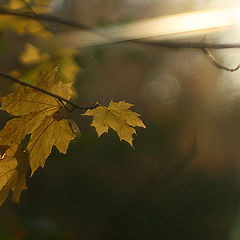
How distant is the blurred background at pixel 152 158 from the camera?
394cm

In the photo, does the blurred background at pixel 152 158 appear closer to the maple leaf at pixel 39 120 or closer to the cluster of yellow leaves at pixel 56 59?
the cluster of yellow leaves at pixel 56 59

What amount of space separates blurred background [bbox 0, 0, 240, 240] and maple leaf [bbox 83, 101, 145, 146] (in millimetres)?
2399

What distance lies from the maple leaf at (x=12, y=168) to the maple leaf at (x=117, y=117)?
0.51 ft

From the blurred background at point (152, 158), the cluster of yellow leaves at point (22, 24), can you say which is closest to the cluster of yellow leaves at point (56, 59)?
the cluster of yellow leaves at point (22, 24)

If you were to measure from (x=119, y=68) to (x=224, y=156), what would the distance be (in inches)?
89.0

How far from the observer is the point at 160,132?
505 cm

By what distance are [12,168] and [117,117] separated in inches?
9.2

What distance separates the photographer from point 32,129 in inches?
26.0

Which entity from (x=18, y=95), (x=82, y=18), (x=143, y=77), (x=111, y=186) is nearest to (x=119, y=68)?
(x=143, y=77)

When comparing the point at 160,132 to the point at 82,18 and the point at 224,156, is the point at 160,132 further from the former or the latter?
the point at 82,18

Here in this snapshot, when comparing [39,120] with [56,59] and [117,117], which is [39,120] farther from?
[56,59]

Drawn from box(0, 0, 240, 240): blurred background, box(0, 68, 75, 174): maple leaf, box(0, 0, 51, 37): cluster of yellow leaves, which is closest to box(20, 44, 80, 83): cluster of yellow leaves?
box(0, 0, 51, 37): cluster of yellow leaves

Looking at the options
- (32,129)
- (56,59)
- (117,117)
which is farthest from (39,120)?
(56,59)

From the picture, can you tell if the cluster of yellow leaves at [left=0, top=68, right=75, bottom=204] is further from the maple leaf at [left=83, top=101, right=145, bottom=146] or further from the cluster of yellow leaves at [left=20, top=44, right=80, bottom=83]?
the cluster of yellow leaves at [left=20, top=44, right=80, bottom=83]
